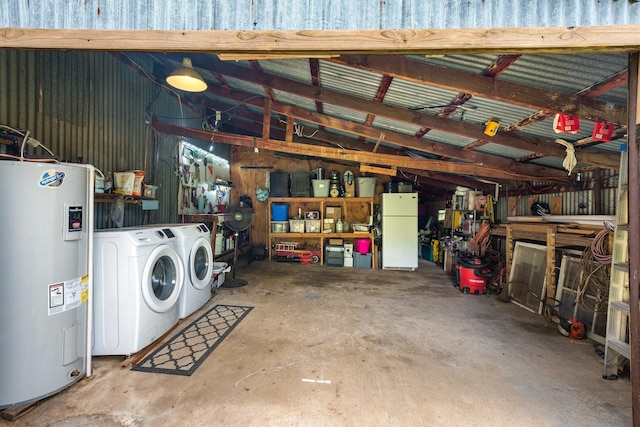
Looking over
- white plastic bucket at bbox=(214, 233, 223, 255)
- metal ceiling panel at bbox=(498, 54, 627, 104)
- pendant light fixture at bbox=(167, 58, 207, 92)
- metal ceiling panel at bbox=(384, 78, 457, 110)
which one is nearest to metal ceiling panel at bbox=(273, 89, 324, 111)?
pendant light fixture at bbox=(167, 58, 207, 92)

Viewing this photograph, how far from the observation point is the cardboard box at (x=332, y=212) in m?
6.80

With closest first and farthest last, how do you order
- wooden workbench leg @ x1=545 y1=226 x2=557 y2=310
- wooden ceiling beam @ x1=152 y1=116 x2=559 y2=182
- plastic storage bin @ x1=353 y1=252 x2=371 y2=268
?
wooden workbench leg @ x1=545 y1=226 x2=557 y2=310
wooden ceiling beam @ x1=152 y1=116 x2=559 y2=182
plastic storage bin @ x1=353 y1=252 x2=371 y2=268

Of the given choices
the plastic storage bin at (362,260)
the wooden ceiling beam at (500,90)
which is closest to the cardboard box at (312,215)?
the plastic storage bin at (362,260)

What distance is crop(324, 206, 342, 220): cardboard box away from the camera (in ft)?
22.3

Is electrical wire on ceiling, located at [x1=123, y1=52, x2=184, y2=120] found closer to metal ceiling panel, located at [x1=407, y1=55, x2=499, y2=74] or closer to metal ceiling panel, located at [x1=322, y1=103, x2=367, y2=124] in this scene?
metal ceiling panel, located at [x1=322, y1=103, x2=367, y2=124]

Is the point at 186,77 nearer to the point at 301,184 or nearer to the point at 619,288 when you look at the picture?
the point at 301,184

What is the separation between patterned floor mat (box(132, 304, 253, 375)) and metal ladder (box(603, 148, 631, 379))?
3.22 metres

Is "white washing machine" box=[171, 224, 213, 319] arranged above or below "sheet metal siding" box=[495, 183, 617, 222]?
below

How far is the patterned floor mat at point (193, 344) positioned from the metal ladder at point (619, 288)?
322 cm

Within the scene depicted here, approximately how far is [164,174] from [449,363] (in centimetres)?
456

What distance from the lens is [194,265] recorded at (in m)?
3.47

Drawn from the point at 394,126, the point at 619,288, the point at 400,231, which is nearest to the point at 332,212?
the point at 400,231

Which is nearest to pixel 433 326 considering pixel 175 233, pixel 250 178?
pixel 175 233

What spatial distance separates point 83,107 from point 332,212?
15.9 feet
